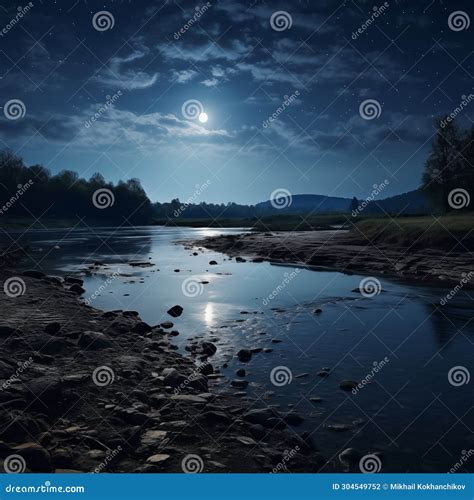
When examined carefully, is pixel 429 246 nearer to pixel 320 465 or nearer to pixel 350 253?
pixel 350 253

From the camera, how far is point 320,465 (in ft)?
22.5

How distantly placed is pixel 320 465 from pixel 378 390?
149 inches

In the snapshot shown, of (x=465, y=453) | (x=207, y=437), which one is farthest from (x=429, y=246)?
(x=207, y=437)
